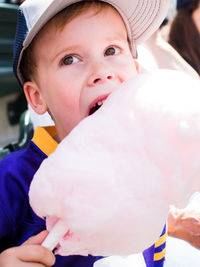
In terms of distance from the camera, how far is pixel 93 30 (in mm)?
986

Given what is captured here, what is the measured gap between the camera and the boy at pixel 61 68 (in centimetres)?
96

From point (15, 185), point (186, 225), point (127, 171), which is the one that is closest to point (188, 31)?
point (186, 225)

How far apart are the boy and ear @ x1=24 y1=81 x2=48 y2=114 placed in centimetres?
4

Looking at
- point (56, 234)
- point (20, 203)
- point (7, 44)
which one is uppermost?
point (56, 234)

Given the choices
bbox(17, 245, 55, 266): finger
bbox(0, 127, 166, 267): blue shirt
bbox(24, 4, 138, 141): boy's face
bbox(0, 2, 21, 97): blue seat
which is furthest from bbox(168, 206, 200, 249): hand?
bbox(0, 2, 21, 97): blue seat

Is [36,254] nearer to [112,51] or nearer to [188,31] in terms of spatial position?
[112,51]

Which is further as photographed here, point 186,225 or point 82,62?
point 186,225

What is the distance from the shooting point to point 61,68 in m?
1.03

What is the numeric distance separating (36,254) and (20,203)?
27 centimetres

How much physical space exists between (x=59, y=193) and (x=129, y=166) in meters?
0.16

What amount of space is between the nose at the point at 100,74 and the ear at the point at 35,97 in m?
0.29

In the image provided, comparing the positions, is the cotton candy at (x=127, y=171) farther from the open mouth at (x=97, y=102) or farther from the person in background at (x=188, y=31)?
the person in background at (x=188, y=31)

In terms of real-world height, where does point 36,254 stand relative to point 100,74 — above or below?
below

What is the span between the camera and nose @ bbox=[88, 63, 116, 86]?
933 mm
